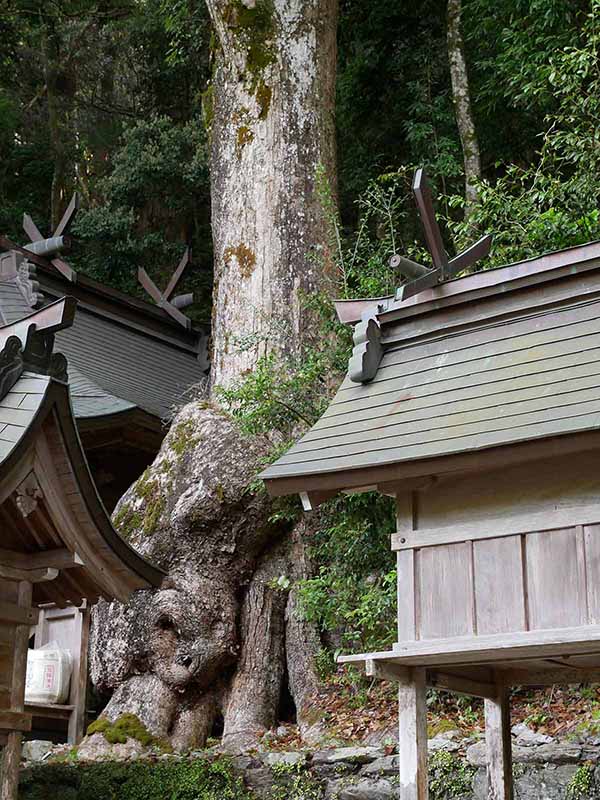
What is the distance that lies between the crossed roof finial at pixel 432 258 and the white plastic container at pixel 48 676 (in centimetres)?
A: 573

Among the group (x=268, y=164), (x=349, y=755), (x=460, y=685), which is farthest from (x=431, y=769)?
(x=268, y=164)

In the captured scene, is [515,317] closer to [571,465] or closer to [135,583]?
[571,465]

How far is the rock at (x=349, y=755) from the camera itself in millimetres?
8562

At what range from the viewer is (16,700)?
24.2 feet

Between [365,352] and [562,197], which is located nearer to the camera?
[365,352]

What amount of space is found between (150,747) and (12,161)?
1634 centimetres

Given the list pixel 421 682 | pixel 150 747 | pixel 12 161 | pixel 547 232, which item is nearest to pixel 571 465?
pixel 421 682

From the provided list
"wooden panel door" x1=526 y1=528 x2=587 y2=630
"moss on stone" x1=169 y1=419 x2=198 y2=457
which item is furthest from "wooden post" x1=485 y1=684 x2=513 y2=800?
"moss on stone" x1=169 y1=419 x2=198 y2=457

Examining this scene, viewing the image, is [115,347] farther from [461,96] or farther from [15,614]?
[15,614]

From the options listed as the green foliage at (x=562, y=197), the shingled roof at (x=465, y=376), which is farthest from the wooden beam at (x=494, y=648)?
the green foliage at (x=562, y=197)

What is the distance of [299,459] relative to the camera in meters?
6.70

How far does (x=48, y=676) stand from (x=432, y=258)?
612 centimetres

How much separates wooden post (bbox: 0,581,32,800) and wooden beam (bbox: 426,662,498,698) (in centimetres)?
289

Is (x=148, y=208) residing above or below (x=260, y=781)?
above
